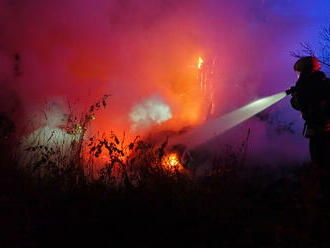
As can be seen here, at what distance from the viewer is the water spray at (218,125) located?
7.15 metres

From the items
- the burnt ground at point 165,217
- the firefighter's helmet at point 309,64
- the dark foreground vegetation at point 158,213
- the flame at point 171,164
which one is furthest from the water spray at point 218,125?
the burnt ground at point 165,217

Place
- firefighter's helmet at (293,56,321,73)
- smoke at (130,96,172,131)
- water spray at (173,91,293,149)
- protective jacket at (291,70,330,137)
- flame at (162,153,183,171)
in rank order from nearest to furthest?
1. protective jacket at (291,70,330,137)
2. firefighter's helmet at (293,56,321,73)
3. flame at (162,153,183,171)
4. water spray at (173,91,293,149)
5. smoke at (130,96,172,131)

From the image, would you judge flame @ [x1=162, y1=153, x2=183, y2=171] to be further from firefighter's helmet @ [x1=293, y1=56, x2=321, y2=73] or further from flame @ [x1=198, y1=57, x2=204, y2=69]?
flame @ [x1=198, y1=57, x2=204, y2=69]

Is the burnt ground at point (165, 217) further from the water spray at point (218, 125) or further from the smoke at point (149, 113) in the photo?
the smoke at point (149, 113)

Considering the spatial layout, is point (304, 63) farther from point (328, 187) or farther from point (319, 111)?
point (328, 187)

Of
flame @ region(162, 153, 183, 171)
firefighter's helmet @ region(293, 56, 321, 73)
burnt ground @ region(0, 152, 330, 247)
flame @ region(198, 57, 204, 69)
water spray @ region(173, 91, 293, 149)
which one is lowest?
burnt ground @ region(0, 152, 330, 247)

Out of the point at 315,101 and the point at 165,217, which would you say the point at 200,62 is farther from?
the point at 165,217

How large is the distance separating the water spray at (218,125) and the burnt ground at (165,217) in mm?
4040

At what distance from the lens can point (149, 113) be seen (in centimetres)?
786

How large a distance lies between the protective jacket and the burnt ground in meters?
0.66

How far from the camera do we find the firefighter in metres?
3.10

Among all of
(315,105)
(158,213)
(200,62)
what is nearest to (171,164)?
(158,213)

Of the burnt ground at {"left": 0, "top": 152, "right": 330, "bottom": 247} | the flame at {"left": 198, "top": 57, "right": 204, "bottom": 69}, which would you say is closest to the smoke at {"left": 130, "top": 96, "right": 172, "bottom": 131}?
the flame at {"left": 198, "top": 57, "right": 204, "bottom": 69}

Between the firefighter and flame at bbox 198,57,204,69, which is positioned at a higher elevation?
flame at bbox 198,57,204,69
